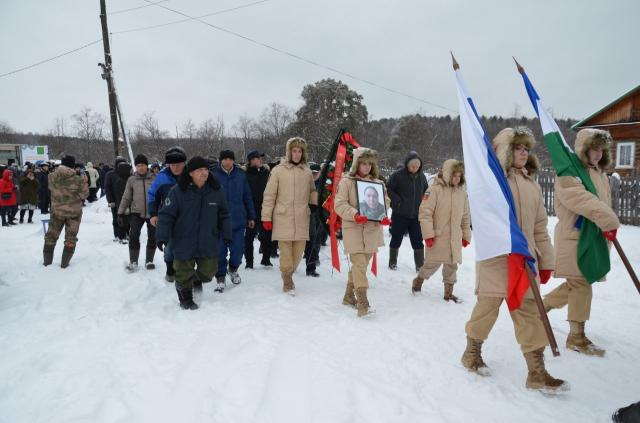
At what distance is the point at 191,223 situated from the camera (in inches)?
197

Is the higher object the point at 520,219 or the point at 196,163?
the point at 196,163

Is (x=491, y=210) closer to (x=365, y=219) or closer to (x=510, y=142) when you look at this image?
(x=510, y=142)

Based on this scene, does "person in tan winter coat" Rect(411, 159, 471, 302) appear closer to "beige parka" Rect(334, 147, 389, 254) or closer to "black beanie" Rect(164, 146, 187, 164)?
"beige parka" Rect(334, 147, 389, 254)

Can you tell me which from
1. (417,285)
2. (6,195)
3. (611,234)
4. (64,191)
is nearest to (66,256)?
(64,191)

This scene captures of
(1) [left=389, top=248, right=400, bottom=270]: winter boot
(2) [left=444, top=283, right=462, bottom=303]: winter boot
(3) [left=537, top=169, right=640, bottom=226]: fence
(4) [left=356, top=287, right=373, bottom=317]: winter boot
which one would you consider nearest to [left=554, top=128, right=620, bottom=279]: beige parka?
(2) [left=444, top=283, right=462, bottom=303]: winter boot

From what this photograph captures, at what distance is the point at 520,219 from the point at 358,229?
196 centimetres

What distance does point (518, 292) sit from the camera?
314cm

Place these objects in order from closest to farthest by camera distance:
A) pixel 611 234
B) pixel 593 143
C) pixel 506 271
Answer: pixel 506 271, pixel 611 234, pixel 593 143

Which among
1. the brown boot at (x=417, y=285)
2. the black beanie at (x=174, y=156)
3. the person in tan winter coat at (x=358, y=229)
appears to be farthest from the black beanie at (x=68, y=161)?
the brown boot at (x=417, y=285)

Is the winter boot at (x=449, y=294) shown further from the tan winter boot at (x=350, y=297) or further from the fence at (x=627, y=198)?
the fence at (x=627, y=198)

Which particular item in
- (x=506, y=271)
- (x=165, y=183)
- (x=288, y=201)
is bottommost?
(x=506, y=271)

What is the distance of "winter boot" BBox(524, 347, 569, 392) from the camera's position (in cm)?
311

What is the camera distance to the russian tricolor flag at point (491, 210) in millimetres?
3113

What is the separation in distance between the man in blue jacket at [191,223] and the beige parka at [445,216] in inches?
107
